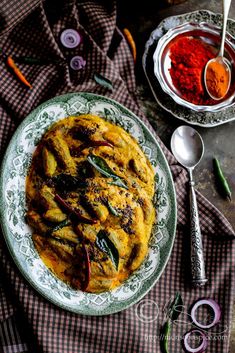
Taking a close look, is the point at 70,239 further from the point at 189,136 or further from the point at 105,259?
the point at 189,136

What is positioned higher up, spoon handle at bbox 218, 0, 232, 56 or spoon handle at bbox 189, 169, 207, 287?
spoon handle at bbox 218, 0, 232, 56

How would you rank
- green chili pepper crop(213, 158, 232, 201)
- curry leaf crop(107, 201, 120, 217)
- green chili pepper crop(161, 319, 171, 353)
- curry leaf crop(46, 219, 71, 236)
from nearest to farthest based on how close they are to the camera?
curry leaf crop(46, 219, 71, 236)
curry leaf crop(107, 201, 120, 217)
green chili pepper crop(161, 319, 171, 353)
green chili pepper crop(213, 158, 232, 201)

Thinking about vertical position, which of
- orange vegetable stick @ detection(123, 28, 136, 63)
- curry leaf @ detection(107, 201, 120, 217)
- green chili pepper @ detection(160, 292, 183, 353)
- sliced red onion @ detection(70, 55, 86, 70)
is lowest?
green chili pepper @ detection(160, 292, 183, 353)

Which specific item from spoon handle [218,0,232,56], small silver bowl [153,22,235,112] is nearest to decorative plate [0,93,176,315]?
small silver bowl [153,22,235,112]

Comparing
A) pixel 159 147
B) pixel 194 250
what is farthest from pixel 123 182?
pixel 194 250

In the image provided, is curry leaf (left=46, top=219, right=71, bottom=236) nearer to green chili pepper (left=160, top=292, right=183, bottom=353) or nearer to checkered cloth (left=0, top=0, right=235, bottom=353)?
checkered cloth (left=0, top=0, right=235, bottom=353)

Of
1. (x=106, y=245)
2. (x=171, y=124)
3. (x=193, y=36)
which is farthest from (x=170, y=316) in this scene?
(x=193, y=36)

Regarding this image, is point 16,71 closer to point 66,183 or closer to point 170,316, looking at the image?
point 66,183

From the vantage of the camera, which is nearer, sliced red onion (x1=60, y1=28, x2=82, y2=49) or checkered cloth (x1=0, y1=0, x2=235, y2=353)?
checkered cloth (x1=0, y1=0, x2=235, y2=353)

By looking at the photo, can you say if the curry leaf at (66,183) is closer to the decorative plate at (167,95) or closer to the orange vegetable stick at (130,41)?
the decorative plate at (167,95)
